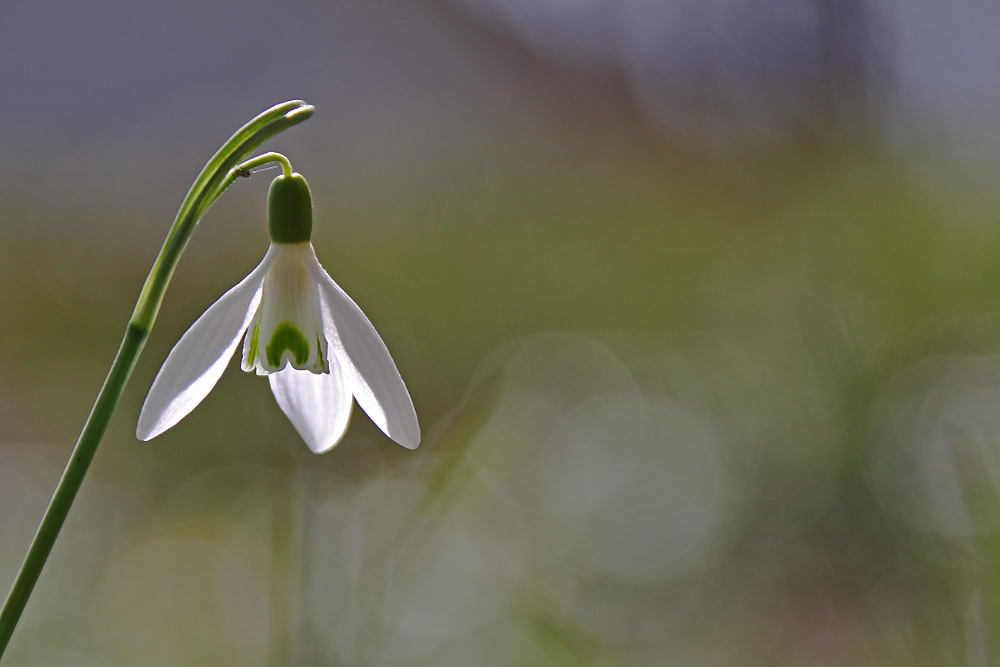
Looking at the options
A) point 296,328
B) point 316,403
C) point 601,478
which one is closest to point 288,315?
point 296,328

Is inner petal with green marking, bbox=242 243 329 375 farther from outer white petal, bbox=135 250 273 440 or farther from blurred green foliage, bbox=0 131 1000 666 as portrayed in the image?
blurred green foliage, bbox=0 131 1000 666

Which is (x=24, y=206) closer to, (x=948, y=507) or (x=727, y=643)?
(x=727, y=643)

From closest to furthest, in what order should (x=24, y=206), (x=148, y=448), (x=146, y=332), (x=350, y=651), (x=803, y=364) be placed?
1. (x=146, y=332)
2. (x=350, y=651)
3. (x=803, y=364)
4. (x=148, y=448)
5. (x=24, y=206)

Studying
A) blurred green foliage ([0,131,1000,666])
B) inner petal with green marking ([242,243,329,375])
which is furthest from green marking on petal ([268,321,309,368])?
blurred green foliage ([0,131,1000,666])

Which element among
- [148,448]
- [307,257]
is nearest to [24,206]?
[148,448]

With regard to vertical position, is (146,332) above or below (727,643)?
above
